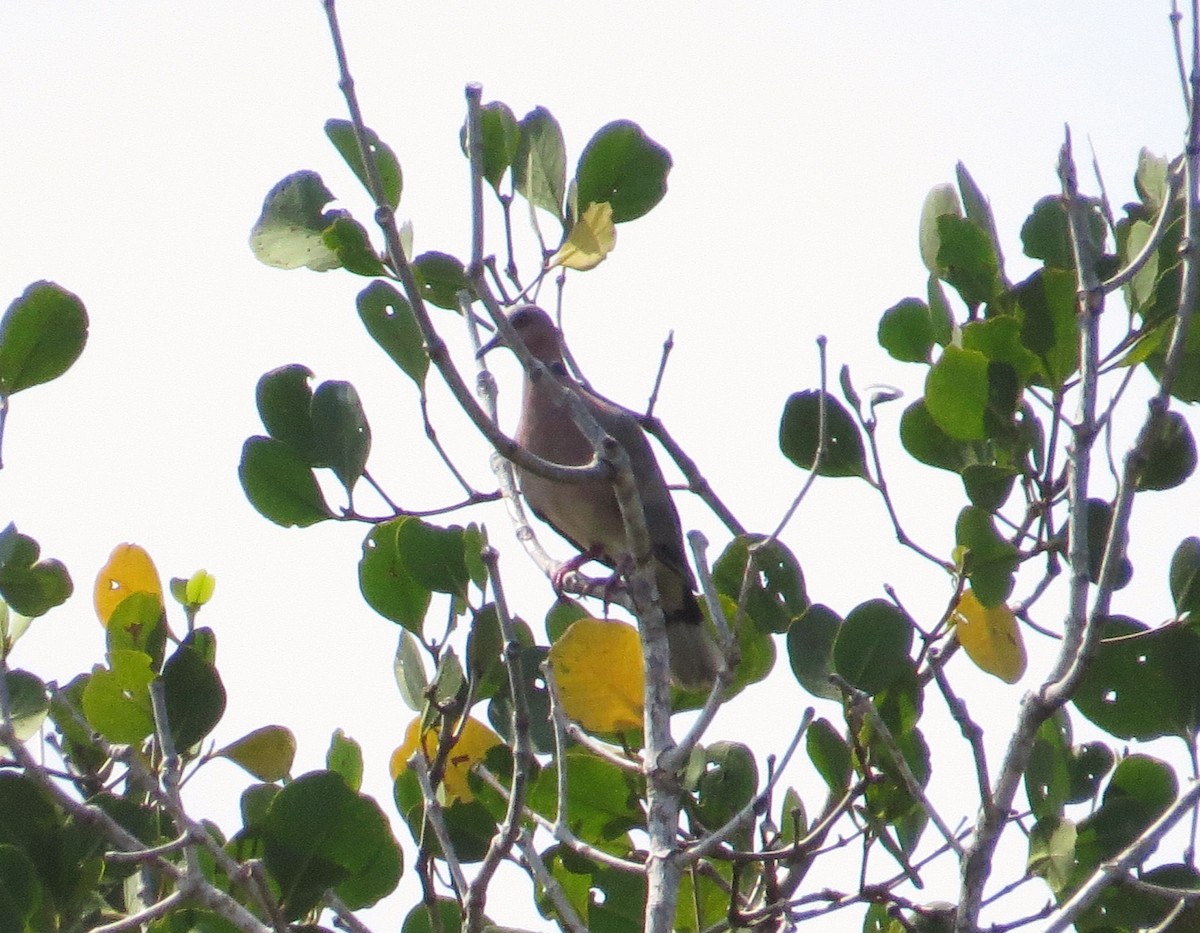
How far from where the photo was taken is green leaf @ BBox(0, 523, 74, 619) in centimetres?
301

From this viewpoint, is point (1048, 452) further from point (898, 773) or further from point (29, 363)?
point (29, 363)

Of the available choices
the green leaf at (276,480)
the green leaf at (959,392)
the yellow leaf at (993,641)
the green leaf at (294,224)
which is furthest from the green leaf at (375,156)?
the yellow leaf at (993,641)

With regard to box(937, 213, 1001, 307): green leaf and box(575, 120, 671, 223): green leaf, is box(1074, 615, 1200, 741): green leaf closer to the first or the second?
box(937, 213, 1001, 307): green leaf

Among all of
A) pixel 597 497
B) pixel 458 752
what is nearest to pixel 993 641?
pixel 458 752

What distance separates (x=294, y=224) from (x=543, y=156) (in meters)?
0.60

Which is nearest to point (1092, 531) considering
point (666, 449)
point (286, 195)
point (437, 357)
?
point (666, 449)

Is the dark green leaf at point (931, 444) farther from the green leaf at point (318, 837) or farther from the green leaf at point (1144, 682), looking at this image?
the green leaf at point (318, 837)

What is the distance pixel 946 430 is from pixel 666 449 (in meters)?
0.75

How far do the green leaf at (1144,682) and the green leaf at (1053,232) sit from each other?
0.80m

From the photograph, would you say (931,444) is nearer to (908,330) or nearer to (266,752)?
(908,330)

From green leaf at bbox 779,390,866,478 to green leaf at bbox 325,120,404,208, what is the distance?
951 millimetres

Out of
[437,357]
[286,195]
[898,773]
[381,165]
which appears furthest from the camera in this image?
[286,195]

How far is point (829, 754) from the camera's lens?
2.82 meters

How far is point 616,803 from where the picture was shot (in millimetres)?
3004
